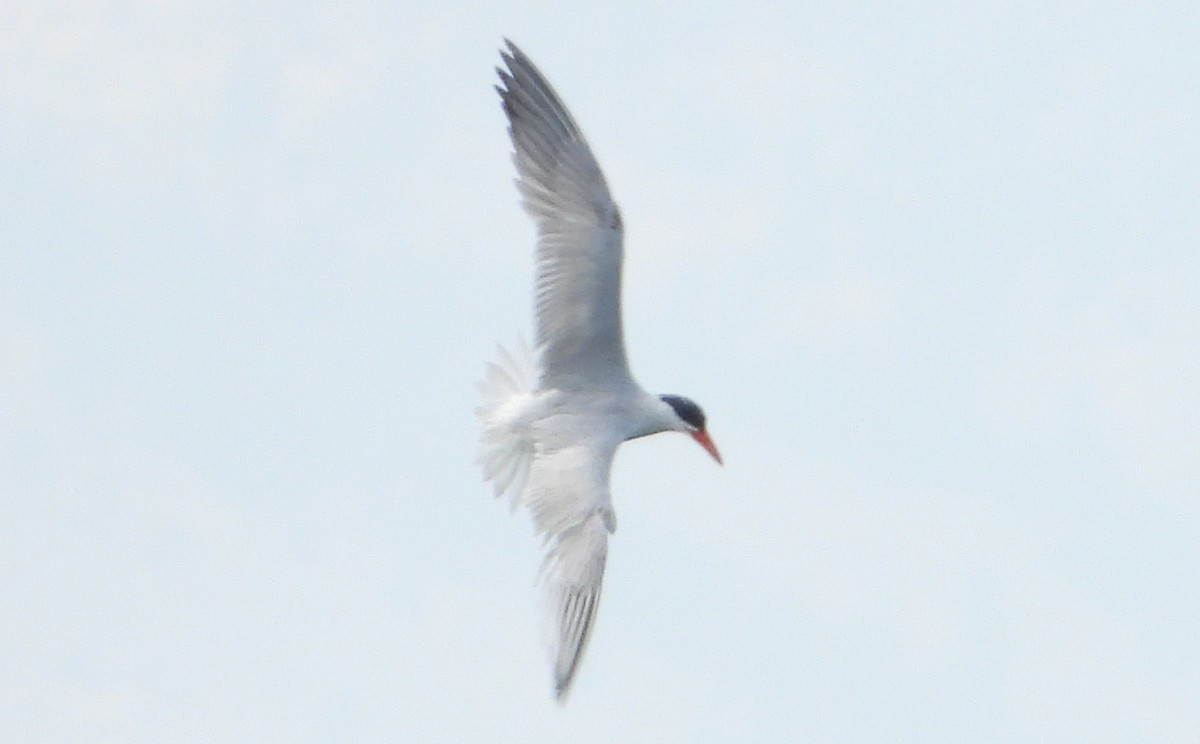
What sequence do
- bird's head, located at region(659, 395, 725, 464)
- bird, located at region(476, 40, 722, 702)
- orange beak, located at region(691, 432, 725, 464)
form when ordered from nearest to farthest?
1. bird, located at region(476, 40, 722, 702)
2. bird's head, located at region(659, 395, 725, 464)
3. orange beak, located at region(691, 432, 725, 464)

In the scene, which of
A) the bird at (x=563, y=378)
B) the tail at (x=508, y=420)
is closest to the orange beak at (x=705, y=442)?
the bird at (x=563, y=378)

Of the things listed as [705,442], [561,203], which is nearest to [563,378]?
[561,203]

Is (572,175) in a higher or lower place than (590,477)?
higher

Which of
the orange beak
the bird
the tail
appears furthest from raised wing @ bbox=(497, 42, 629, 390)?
the orange beak

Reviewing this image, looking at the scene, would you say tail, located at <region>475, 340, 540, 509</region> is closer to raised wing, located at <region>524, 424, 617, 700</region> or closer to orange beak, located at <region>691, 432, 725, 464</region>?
raised wing, located at <region>524, 424, 617, 700</region>

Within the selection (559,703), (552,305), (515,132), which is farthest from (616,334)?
(559,703)

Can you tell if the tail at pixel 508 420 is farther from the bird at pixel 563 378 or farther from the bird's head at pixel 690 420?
the bird's head at pixel 690 420

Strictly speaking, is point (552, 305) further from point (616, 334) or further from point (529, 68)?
point (529, 68)
